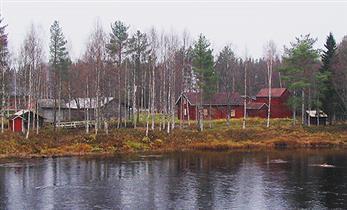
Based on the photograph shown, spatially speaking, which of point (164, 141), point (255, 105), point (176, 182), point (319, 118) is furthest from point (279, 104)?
point (176, 182)

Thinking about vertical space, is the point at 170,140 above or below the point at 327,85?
below

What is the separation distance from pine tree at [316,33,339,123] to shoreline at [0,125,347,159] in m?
3.73

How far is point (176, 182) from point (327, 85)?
38.1m

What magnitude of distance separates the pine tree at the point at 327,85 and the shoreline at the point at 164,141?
12.2 feet

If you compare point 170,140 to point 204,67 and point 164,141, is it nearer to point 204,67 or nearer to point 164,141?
point 164,141

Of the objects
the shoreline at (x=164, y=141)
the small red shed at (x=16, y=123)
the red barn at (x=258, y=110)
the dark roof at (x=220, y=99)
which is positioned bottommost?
the shoreline at (x=164, y=141)

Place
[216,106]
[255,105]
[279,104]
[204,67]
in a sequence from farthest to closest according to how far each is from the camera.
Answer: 1. [255,105]
2. [279,104]
3. [216,106]
4. [204,67]

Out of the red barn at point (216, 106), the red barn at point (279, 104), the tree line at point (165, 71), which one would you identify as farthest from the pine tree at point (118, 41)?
the red barn at point (279, 104)

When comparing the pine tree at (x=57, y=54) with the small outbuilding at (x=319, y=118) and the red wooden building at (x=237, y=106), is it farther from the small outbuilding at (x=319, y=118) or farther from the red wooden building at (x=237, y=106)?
the small outbuilding at (x=319, y=118)

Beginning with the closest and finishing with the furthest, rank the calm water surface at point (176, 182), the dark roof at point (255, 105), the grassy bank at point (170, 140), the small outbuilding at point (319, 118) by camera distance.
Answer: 1. the calm water surface at point (176, 182)
2. the grassy bank at point (170, 140)
3. the small outbuilding at point (319, 118)
4. the dark roof at point (255, 105)

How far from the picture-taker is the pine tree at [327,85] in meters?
61.8

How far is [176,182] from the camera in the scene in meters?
31.0

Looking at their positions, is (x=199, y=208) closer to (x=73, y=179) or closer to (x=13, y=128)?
(x=73, y=179)

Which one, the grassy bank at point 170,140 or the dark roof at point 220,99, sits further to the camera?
the dark roof at point 220,99
